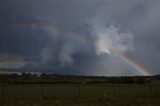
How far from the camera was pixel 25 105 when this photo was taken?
24.3 metres

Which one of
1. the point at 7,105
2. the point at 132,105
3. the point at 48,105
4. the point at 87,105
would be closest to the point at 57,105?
the point at 48,105

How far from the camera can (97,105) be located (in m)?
24.7

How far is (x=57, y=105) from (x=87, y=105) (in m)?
2.50

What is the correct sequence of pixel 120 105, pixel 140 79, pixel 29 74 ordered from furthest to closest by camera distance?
1. pixel 29 74
2. pixel 140 79
3. pixel 120 105

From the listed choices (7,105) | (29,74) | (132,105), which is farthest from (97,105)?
(29,74)

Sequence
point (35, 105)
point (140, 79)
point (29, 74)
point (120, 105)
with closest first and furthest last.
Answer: point (35, 105) < point (120, 105) < point (140, 79) < point (29, 74)

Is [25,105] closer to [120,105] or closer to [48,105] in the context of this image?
[48,105]

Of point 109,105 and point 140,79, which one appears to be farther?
point 140,79

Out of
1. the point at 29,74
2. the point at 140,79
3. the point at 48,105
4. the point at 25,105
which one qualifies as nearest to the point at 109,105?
the point at 48,105

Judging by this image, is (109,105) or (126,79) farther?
(126,79)

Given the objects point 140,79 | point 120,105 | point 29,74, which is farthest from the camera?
point 29,74

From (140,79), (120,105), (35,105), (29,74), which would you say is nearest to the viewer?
(35,105)

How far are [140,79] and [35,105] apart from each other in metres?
96.7

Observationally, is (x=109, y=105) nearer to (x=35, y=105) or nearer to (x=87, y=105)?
(x=87, y=105)
